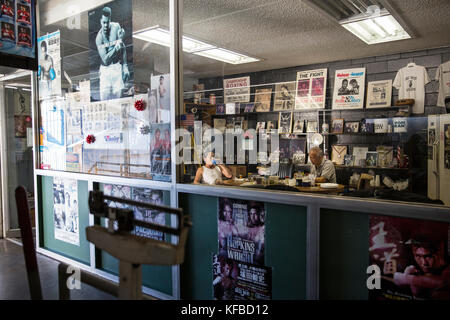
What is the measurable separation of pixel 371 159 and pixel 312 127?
3.90ft

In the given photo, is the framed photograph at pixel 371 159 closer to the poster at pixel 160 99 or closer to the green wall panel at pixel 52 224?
the poster at pixel 160 99

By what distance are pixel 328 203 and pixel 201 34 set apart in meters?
3.56

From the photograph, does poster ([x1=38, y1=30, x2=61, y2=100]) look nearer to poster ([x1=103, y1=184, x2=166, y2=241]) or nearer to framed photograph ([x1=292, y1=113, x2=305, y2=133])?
poster ([x1=103, y1=184, x2=166, y2=241])

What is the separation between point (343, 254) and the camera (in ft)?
6.97

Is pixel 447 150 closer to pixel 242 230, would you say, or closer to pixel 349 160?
pixel 349 160

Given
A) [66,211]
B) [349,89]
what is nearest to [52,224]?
[66,211]

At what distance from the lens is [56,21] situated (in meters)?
3.96

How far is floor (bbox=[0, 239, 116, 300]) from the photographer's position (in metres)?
2.70

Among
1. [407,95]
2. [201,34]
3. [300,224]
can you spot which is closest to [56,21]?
[201,34]

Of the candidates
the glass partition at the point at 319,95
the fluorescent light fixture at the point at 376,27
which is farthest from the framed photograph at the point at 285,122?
the fluorescent light fixture at the point at 376,27

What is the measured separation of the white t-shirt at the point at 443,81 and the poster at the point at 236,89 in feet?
10.7

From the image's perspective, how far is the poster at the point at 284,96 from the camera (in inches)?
257

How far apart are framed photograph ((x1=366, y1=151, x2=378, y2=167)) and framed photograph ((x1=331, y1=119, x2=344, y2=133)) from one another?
0.63 meters
